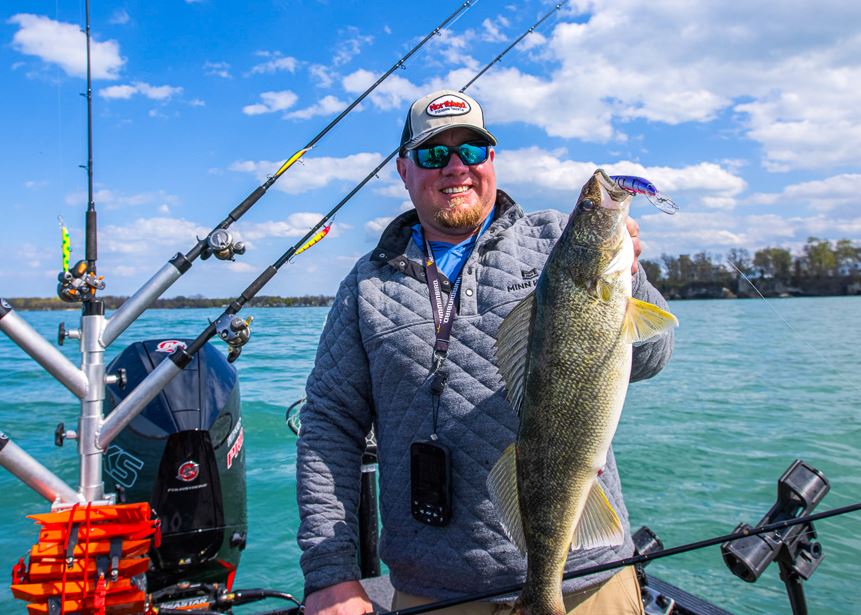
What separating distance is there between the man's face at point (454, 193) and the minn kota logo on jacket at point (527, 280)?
0.99ft

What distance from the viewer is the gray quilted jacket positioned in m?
2.24

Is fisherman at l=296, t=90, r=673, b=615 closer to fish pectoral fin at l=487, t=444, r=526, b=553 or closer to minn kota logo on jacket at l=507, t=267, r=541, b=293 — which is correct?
minn kota logo on jacket at l=507, t=267, r=541, b=293

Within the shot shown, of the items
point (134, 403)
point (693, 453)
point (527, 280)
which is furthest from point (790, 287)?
point (693, 453)

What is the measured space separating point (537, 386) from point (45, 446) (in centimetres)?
1070

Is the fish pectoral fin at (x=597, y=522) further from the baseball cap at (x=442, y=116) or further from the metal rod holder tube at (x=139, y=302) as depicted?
the metal rod holder tube at (x=139, y=302)

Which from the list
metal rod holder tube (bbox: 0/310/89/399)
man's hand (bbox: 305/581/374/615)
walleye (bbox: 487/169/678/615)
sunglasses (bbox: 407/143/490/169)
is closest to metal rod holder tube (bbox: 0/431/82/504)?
metal rod holder tube (bbox: 0/310/89/399)

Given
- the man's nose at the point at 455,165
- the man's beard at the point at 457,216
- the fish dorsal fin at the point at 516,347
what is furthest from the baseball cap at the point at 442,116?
the fish dorsal fin at the point at 516,347

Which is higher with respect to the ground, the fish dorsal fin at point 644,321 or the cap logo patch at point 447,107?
the cap logo patch at point 447,107

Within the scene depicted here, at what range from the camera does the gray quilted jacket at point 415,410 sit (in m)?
2.24

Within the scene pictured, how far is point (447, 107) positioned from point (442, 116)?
0.15ft

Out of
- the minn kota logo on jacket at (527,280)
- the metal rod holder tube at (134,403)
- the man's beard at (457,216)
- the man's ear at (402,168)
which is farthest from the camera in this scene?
the metal rod holder tube at (134,403)

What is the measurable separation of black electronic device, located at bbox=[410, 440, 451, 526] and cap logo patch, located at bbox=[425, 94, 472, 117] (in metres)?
1.27

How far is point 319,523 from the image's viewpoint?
2.35 meters

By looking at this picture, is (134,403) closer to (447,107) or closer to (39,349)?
(39,349)
